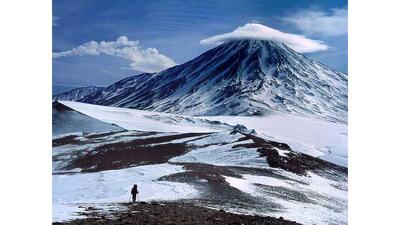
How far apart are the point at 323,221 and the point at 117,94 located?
5.41m

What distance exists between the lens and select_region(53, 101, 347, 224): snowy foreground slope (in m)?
14.7

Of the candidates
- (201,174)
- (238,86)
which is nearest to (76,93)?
(201,174)

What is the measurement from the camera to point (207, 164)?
1598cm

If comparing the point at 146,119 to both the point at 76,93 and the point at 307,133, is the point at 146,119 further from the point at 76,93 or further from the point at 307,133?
the point at 307,133

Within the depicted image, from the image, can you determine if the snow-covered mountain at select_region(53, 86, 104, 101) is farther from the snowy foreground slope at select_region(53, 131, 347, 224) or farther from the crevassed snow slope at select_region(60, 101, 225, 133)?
the snowy foreground slope at select_region(53, 131, 347, 224)

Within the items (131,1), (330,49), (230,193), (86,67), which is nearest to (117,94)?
(86,67)

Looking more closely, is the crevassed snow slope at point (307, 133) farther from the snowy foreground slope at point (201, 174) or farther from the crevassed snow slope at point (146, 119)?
the crevassed snow slope at point (146, 119)

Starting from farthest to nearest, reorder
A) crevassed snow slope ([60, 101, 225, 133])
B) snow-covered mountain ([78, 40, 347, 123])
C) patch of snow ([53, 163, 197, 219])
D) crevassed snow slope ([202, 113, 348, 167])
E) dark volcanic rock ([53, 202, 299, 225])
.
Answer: crevassed snow slope ([60, 101, 225, 133]) → crevassed snow slope ([202, 113, 348, 167]) → snow-covered mountain ([78, 40, 347, 123]) → patch of snow ([53, 163, 197, 219]) → dark volcanic rock ([53, 202, 299, 225])

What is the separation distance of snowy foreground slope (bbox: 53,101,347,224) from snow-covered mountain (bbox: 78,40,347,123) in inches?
11.9

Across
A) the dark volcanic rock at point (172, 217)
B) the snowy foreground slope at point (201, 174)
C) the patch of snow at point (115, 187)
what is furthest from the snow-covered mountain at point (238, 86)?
the dark volcanic rock at point (172, 217)

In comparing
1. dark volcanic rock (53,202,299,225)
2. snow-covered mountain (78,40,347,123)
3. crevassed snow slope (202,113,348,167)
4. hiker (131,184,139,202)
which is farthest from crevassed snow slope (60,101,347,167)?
dark volcanic rock (53,202,299,225)
